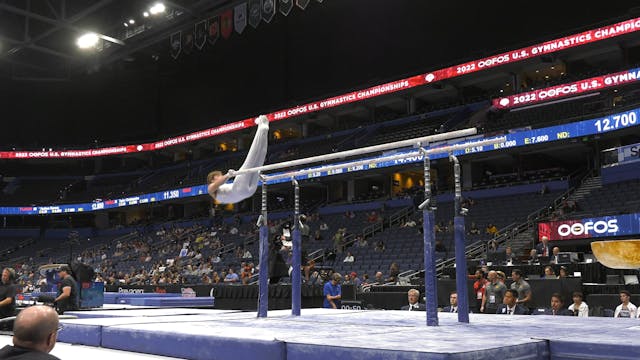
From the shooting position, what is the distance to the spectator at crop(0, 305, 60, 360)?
2.65 meters

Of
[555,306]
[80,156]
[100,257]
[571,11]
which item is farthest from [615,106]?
[80,156]

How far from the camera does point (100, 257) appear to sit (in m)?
35.6

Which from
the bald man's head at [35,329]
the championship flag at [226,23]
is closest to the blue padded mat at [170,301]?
the championship flag at [226,23]

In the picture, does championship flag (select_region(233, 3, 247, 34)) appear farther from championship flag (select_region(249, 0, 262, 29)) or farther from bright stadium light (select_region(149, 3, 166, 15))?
bright stadium light (select_region(149, 3, 166, 15))

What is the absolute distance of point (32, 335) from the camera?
2682 mm

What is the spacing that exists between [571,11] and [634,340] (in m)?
24.3

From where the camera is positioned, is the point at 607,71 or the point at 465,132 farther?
the point at 607,71

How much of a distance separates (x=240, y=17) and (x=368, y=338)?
22.9 meters

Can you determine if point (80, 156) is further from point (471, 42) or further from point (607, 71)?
point (607, 71)

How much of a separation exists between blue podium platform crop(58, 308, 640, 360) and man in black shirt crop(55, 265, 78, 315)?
390cm

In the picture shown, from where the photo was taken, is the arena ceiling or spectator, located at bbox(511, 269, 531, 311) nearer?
spectator, located at bbox(511, 269, 531, 311)

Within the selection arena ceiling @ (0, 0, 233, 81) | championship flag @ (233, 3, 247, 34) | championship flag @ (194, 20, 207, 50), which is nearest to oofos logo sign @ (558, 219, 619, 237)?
championship flag @ (233, 3, 247, 34)

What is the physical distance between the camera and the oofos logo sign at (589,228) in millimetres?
16312

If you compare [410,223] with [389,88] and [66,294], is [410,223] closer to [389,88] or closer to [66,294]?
[389,88]
